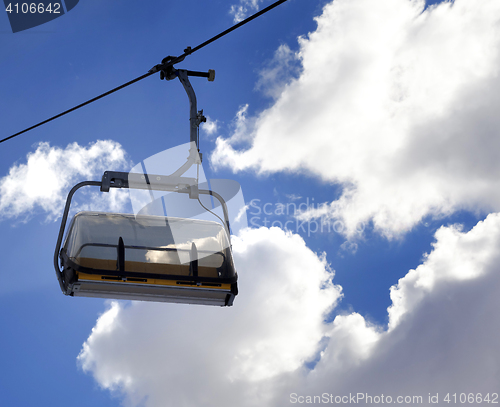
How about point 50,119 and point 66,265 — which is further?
point 50,119

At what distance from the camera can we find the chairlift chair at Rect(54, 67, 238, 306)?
21.0 ft

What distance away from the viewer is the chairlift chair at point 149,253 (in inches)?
252

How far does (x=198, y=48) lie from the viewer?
661 centimetres

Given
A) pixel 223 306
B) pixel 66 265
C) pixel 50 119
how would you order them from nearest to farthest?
pixel 66 265 → pixel 223 306 → pixel 50 119

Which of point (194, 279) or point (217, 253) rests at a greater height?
point (217, 253)

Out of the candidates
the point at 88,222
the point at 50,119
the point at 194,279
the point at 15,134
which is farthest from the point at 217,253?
the point at 15,134

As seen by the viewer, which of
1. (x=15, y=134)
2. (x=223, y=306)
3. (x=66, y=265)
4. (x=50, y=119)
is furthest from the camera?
(x=15, y=134)

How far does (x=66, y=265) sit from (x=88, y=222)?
31.8 inches

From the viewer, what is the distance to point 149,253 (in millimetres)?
6836

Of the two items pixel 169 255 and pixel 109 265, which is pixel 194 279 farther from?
pixel 109 265

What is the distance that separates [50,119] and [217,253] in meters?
4.15

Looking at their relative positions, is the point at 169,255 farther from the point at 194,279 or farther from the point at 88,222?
the point at 88,222

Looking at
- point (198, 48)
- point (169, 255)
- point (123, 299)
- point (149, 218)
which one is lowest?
point (123, 299)

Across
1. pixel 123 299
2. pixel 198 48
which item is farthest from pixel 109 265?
pixel 198 48
